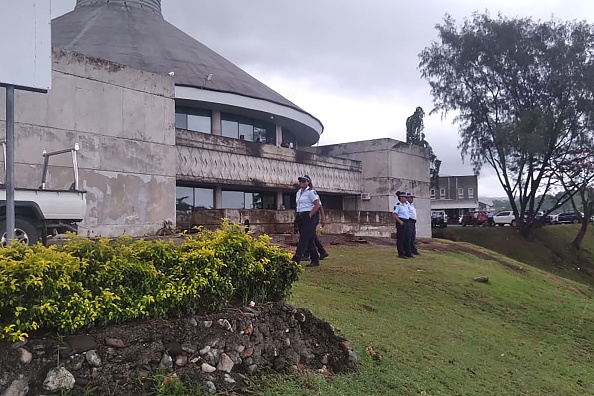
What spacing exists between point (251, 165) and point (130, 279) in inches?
757

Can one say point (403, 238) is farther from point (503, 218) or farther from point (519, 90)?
point (503, 218)

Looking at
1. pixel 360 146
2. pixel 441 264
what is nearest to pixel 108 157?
pixel 441 264

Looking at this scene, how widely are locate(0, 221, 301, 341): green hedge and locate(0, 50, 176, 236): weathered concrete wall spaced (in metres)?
9.37

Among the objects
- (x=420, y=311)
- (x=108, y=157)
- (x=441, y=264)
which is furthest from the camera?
(x=108, y=157)

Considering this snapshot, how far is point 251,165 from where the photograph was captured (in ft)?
76.6

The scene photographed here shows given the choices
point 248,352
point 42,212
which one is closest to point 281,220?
point 42,212

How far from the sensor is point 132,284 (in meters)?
4.24

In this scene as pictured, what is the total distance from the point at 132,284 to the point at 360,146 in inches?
1065

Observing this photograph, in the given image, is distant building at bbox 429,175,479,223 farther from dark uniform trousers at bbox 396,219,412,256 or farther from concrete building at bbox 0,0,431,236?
dark uniform trousers at bbox 396,219,412,256

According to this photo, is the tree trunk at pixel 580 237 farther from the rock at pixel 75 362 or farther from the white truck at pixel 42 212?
the rock at pixel 75 362

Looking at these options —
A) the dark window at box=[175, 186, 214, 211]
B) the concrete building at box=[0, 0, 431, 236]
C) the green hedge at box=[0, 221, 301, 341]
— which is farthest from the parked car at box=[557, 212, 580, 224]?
the green hedge at box=[0, 221, 301, 341]

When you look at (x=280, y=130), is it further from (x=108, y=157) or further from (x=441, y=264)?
(x=441, y=264)

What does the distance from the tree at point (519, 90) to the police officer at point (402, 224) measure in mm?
22146

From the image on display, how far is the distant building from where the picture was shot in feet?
237
